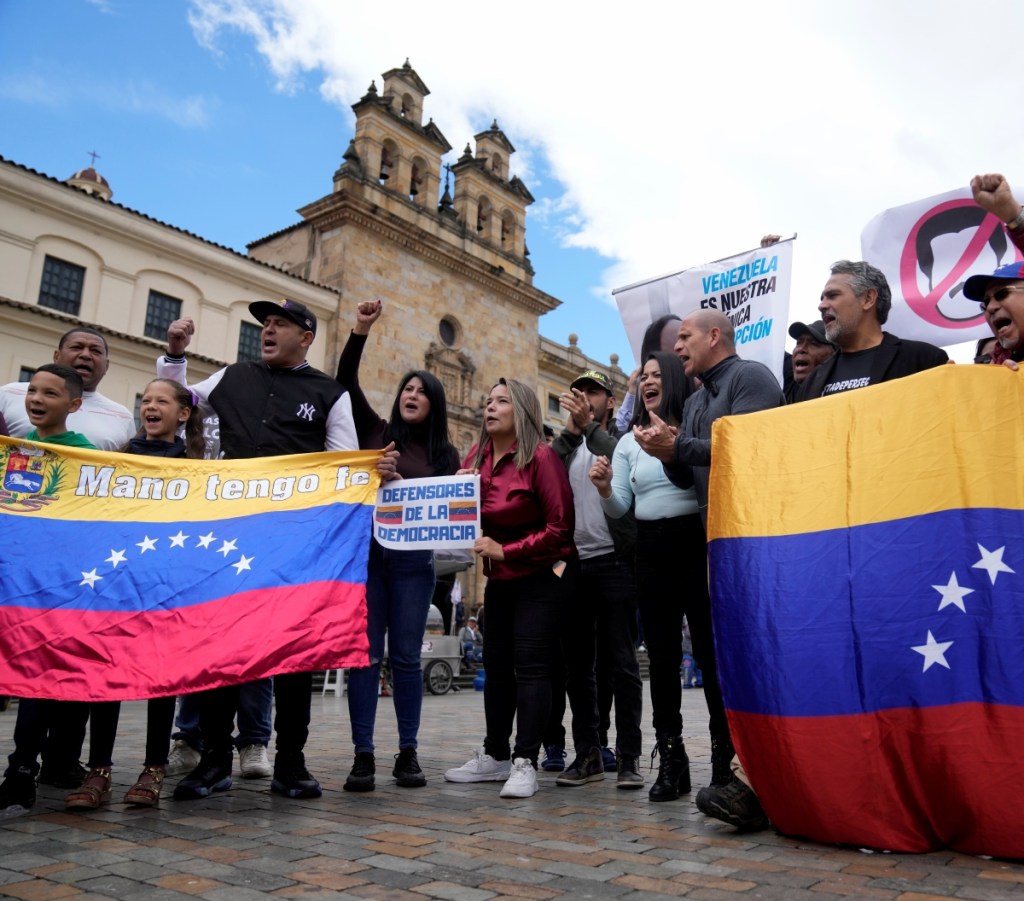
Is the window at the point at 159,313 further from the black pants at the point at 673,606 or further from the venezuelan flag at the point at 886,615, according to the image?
the venezuelan flag at the point at 886,615

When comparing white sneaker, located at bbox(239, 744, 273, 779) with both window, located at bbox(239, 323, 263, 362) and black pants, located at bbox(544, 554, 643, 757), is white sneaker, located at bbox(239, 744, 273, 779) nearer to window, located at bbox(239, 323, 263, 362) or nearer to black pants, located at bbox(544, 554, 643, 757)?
black pants, located at bbox(544, 554, 643, 757)

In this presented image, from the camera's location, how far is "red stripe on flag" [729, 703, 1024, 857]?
2725 mm

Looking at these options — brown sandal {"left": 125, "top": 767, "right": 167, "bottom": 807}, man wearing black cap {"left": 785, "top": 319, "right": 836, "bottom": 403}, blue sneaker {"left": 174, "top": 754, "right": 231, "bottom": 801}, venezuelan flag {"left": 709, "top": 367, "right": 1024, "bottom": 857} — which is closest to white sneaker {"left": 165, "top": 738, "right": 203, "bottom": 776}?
blue sneaker {"left": 174, "top": 754, "right": 231, "bottom": 801}

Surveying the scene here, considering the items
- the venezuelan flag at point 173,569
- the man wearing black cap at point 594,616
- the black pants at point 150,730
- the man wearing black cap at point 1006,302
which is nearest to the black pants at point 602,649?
the man wearing black cap at point 594,616

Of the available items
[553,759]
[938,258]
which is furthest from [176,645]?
[938,258]

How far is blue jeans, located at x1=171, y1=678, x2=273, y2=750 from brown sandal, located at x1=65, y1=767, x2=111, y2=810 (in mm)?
1008

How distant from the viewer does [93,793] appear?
11.5 ft

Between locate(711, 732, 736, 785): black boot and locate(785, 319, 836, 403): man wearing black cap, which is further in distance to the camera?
locate(785, 319, 836, 403): man wearing black cap

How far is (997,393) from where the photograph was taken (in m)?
3.13

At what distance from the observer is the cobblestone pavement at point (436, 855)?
2.42 m

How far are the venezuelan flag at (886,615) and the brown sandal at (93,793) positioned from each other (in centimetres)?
264

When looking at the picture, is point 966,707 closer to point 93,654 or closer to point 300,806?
point 300,806

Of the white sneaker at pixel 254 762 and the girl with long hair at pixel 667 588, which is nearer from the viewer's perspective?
the girl with long hair at pixel 667 588

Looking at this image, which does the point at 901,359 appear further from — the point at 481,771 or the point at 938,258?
the point at 481,771
